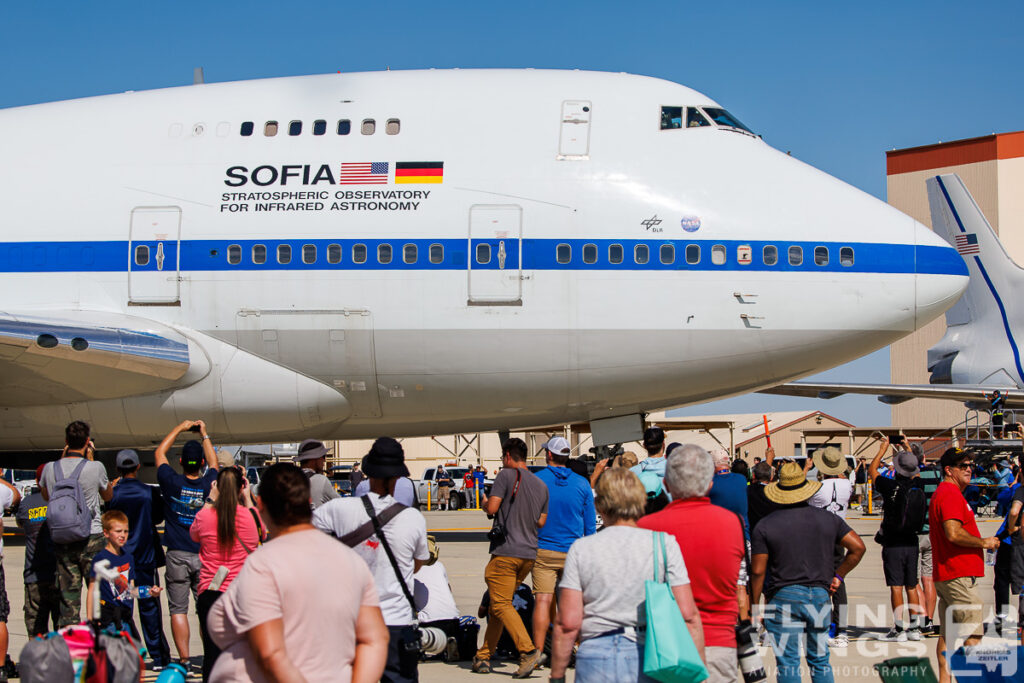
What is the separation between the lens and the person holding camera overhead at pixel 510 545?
27.0 feet

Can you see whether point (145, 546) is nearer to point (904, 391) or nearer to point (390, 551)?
point (390, 551)

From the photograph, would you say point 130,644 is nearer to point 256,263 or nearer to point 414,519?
point 414,519

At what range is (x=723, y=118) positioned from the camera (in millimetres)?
14305

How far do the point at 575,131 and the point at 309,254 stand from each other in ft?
12.3

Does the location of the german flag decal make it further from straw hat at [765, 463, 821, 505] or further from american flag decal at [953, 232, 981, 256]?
american flag decal at [953, 232, 981, 256]

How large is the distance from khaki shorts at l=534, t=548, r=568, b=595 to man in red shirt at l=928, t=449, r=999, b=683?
279 centimetres

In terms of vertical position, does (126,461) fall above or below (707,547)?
above

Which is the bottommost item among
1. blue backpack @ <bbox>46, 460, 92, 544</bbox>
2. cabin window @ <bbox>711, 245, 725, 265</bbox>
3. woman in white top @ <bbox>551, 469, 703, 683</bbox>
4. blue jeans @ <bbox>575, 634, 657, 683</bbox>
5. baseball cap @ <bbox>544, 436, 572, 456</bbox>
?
blue jeans @ <bbox>575, 634, 657, 683</bbox>

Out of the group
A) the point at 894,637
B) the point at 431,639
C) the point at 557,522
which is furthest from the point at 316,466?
the point at 894,637

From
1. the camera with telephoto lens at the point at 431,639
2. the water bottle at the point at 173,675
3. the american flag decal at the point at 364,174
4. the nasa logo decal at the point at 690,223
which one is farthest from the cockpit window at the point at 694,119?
the water bottle at the point at 173,675

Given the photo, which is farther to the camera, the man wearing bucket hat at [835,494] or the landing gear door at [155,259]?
the landing gear door at [155,259]

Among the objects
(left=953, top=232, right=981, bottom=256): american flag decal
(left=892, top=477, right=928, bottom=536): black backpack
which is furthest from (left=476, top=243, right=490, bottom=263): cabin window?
(left=953, top=232, right=981, bottom=256): american flag decal

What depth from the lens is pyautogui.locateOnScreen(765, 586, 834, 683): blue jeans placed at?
19.8ft

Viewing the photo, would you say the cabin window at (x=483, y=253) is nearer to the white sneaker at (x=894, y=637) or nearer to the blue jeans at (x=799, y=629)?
the white sneaker at (x=894, y=637)
